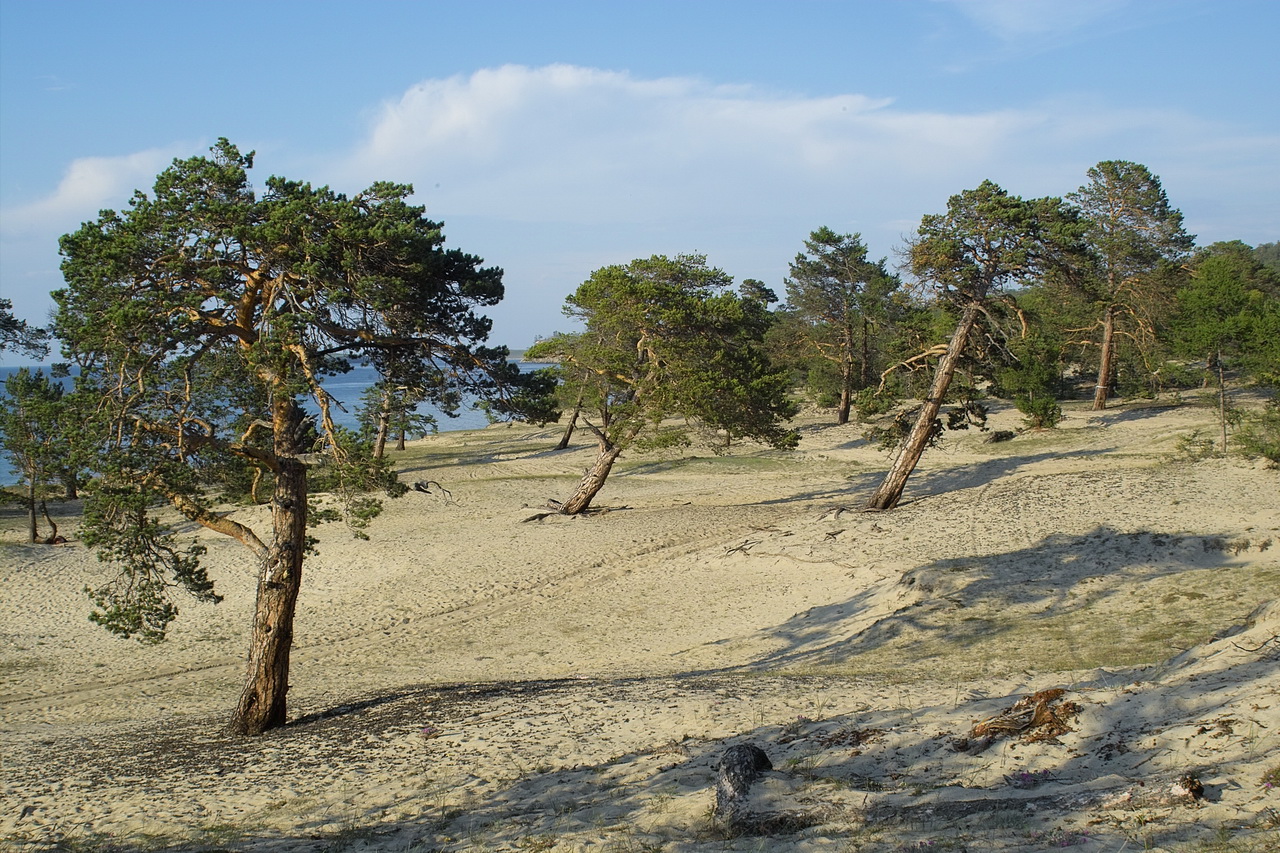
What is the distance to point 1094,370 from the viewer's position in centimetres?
4591

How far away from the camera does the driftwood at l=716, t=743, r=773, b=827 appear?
19.1 ft

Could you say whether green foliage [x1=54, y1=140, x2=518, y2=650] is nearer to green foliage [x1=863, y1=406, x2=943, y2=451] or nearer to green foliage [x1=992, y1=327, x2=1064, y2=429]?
green foliage [x1=863, y1=406, x2=943, y2=451]

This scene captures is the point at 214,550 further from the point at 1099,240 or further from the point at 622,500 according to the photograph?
the point at 1099,240

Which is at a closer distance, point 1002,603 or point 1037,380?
point 1002,603

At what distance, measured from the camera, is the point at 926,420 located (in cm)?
2100

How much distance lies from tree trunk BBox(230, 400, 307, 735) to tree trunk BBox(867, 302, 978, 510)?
14.5 metres

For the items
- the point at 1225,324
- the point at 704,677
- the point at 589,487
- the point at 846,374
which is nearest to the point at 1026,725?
the point at 704,677

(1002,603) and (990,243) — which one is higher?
(990,243)

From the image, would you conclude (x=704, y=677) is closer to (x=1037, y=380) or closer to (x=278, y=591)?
(x=278, y=591)

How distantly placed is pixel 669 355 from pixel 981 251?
7383 mm

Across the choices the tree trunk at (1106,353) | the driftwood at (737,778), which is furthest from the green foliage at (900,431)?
the tree trunk at (1106,353)

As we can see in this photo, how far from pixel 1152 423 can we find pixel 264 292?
32594 millimetres

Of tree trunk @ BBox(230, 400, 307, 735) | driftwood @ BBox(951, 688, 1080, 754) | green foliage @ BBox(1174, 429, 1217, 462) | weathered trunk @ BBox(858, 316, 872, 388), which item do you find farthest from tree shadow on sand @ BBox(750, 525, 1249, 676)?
weathered trunk @ BBox(858, 316, 872, 388)

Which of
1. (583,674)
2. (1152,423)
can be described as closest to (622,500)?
(583,674)
